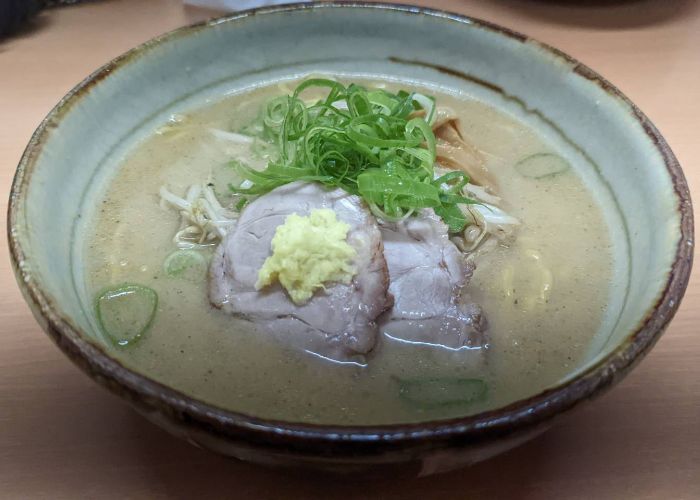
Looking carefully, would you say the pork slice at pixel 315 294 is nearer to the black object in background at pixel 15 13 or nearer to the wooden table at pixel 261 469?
the wooden table at pixel 261 469

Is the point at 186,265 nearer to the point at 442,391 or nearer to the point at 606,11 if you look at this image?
the point at 442,391

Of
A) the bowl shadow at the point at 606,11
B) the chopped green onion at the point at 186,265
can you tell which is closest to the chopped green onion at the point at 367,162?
the chopped green onion at the point at 186,265

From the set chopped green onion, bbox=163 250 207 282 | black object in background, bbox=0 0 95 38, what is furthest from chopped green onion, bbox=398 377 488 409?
black object in background, bbox=0 0 95 38

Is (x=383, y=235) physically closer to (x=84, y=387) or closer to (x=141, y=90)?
(x=84, y=387)

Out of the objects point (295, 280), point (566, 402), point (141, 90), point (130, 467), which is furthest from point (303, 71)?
point (566, 402)

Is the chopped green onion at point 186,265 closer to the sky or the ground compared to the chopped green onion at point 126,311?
closer to the sky
